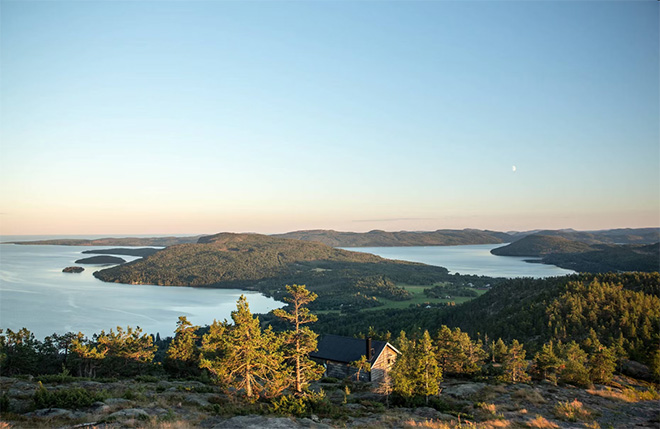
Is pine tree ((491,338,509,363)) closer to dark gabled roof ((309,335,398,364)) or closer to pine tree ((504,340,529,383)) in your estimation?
pine tree ((504,340,529,383))

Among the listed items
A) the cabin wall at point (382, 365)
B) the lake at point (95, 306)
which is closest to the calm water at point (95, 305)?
the lake at point (95, 306)

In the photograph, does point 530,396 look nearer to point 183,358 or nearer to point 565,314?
point 183,358

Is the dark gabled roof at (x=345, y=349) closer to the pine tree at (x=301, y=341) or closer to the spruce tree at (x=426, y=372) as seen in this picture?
the spruce tree at (x=426, y=372)

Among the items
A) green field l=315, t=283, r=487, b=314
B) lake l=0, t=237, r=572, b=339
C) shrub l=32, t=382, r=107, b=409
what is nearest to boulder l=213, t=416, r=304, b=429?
shrub l=32, t=382, r=107, b=409

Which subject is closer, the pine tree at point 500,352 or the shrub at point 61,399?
the shrub at point 61,399

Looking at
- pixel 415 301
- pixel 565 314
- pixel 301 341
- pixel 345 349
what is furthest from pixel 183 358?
pixel 415 301

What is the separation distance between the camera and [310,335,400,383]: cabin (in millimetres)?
39094

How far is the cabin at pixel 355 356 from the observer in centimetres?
3909

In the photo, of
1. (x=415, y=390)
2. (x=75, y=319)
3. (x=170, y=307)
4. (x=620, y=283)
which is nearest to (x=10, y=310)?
(x=75, y=319)

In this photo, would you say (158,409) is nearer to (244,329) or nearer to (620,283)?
(244,329)

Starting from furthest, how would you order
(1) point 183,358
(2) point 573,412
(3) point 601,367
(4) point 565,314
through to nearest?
(4) point 565,314, (1) point 183,358, (3) point 601,367, (2) point 573,412

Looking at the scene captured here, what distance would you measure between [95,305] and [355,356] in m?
126

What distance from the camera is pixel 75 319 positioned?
10500cm

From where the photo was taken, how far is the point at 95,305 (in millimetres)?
129875
